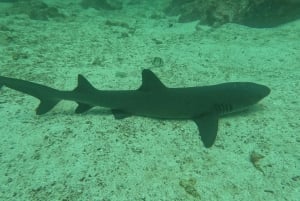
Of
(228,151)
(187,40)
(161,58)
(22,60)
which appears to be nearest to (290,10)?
(187,40)

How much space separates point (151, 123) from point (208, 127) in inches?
30.7

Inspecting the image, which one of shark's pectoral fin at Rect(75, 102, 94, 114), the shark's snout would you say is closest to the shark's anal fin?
A: the shark's snout

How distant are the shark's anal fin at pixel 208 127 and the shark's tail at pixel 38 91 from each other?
2012 mm

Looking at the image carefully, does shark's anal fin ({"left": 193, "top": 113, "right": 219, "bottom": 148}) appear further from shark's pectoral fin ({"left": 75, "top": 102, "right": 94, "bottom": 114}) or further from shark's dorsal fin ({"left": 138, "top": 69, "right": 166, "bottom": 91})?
shark's pectoral fin ({"left": 75, "top": 102, "right": 94, "bottom": 114})

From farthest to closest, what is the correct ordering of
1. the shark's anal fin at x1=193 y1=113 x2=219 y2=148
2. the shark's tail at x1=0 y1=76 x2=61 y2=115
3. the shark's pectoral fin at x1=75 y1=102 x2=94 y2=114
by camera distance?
the shark's pectoral fin at x1=75 y1=102 x2=94 y2=114, the shark's tail at x1=0 y1=76 x2=61 y2=115, the shark's anal fin at x1=193 y1=113 x2=219 y2=148

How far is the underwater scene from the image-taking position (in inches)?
114

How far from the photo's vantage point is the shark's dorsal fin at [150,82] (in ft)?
12.3

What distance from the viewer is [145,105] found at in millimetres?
3910

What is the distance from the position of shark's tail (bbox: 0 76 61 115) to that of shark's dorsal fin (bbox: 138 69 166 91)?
4.12ft

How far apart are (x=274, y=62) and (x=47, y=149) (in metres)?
4.78

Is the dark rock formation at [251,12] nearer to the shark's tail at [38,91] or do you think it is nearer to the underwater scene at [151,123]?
the underwater scene at [151,123]

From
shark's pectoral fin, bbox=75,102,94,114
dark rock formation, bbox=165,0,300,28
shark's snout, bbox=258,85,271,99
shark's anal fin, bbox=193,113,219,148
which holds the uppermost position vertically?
dark rock formation, bbox=165,0,300,28

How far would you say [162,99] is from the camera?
3861 millimetres

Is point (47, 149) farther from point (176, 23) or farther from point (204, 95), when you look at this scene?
point (176, 23)
